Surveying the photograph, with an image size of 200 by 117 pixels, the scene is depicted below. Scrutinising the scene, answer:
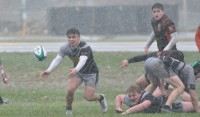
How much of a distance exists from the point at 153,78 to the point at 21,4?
32.6 metres

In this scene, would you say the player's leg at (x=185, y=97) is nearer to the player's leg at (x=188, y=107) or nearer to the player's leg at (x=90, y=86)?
the player's leg at (x=188, y=107)

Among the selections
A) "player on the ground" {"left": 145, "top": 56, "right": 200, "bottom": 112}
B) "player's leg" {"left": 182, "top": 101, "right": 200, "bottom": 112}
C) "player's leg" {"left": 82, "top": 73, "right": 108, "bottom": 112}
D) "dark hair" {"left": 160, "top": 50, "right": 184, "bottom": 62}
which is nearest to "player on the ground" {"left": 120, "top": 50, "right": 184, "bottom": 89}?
"dark hair" {"left": 160, "top": 50, "right": 184, "bottom": 62}

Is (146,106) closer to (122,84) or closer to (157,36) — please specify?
(157,36)

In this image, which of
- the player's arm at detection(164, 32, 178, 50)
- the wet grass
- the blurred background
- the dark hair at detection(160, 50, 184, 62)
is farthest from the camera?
the blurred background

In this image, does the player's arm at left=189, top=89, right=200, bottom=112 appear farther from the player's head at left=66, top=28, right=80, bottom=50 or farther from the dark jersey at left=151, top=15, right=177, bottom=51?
the player's head at left=66, top=28, right=80, bottom=50

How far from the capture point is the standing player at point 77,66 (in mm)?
12289

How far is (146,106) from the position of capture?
40.4ft

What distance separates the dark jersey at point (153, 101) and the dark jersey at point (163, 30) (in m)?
1.17

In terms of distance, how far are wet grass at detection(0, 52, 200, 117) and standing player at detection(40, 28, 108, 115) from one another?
30 cm

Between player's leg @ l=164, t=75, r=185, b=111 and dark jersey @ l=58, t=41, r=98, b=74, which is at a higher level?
dark jersey @ l=58, t=41, r=98, b=74

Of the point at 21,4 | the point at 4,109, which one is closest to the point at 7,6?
the point at 21,4

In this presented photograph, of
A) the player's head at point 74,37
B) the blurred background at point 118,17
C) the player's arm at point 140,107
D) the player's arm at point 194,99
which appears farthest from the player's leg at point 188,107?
the blurred background at point 118,17

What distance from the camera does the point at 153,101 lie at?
12367mm

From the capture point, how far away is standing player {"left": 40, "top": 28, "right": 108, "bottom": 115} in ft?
40.3
